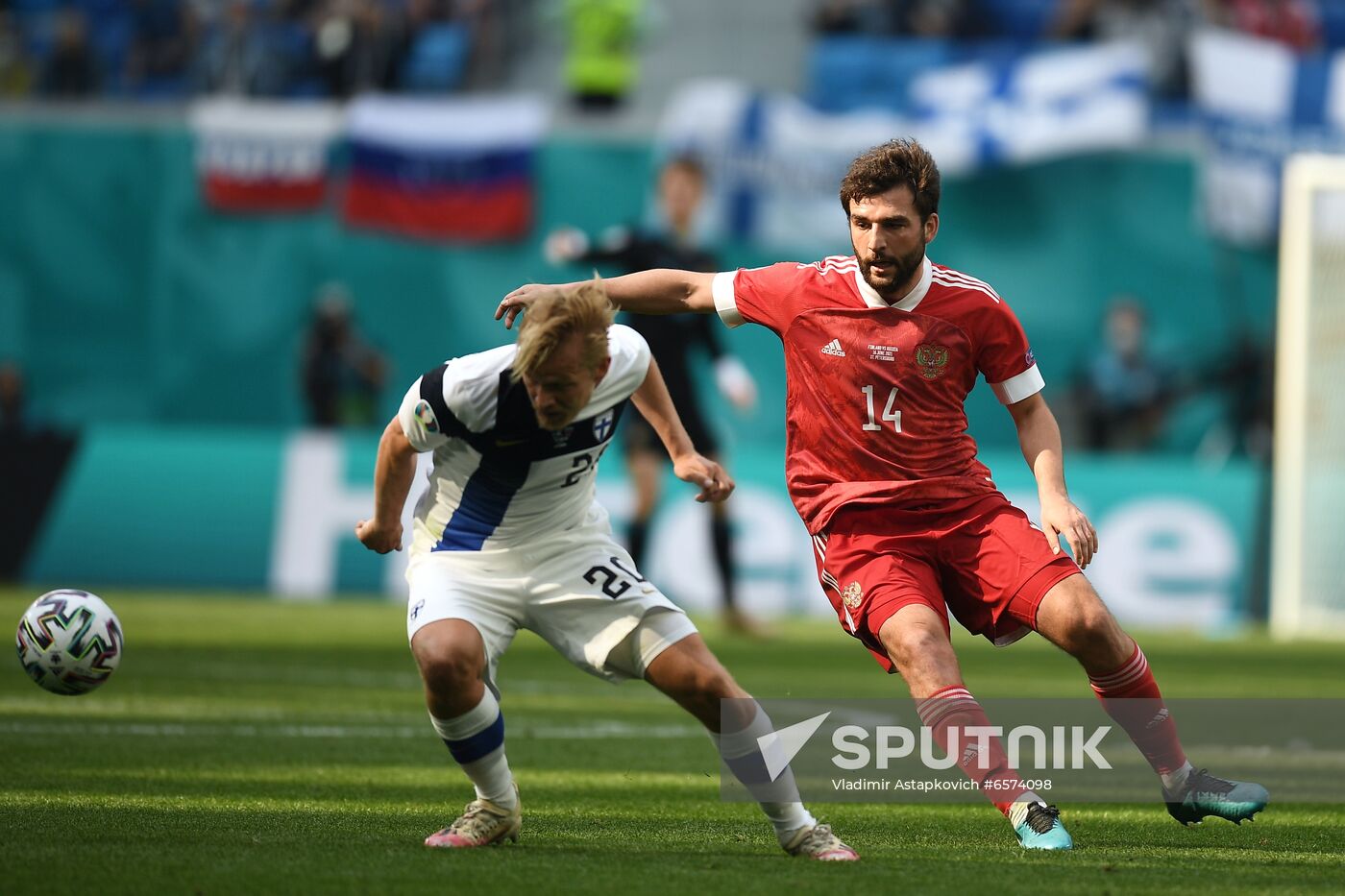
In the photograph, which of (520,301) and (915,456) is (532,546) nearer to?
(520,301)

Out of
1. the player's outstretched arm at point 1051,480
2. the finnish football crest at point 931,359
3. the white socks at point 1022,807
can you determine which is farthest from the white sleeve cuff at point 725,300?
the white socks at point 1022,807

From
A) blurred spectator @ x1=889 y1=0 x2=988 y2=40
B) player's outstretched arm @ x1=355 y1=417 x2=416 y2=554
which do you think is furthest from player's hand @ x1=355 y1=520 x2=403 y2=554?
blurred spectator @ x1=889 y1=0 x2=988 y2=40

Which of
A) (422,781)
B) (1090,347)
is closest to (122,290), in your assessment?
(1090,347)

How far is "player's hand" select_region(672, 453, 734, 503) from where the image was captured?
5.34 meters

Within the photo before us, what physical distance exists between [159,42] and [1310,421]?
12747 mm

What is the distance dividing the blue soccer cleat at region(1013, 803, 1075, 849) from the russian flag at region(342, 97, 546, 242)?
15.3 metres

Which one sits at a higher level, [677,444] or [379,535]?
[677,444]

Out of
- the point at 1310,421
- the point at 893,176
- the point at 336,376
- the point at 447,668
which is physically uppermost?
the point at 893,176

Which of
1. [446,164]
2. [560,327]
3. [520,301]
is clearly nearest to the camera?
[560,327]

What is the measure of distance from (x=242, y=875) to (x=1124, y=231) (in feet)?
54.5

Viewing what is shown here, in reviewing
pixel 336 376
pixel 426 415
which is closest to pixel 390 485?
pixel 426 415

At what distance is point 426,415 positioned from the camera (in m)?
5.20

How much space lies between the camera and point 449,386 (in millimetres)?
5176

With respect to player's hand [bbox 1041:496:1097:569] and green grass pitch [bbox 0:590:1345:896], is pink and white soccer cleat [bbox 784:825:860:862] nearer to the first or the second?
green grass pitch [bbox 0:590:1345:896]
